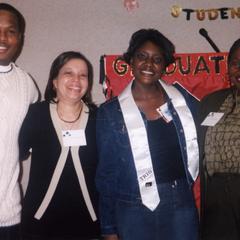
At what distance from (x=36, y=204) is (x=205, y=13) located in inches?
81.2

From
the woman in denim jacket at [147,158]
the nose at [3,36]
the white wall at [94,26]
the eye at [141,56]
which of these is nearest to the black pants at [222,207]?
the woman in denim jacket at [147,158]

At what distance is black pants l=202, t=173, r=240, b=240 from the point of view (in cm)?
216

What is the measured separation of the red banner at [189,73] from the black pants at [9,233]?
4.47 ft

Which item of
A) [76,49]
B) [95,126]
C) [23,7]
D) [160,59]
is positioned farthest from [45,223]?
[23,7]

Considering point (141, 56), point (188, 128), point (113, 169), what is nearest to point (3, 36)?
point (141, 56)

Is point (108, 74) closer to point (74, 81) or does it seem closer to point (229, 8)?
point (74, 81)

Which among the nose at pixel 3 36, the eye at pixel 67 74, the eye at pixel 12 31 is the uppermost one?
the eye at pixel 12 31

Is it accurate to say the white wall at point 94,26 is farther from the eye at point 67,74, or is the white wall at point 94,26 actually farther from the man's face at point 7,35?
the man's face at point 7,35

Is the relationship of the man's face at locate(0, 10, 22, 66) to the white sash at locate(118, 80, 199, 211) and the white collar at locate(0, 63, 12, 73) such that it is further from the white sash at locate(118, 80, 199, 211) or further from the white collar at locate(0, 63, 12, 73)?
the white sash at locate(118, 80, 199, 211)

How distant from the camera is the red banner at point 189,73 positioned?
305 centimetres

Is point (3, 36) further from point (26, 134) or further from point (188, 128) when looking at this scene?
point (188, 128)

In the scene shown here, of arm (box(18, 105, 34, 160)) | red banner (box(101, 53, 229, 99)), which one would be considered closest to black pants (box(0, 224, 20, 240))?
arm (box(18, 105, 34, 160))

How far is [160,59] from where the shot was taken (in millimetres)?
2299

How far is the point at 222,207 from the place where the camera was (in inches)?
86.8
